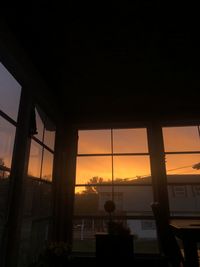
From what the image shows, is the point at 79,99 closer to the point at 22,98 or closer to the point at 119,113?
the point at 119,113

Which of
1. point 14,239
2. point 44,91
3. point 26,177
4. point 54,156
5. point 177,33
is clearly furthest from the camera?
point 54,156

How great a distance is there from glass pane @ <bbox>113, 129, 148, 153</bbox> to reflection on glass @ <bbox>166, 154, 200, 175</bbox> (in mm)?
445

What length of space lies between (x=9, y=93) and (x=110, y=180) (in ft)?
7.05

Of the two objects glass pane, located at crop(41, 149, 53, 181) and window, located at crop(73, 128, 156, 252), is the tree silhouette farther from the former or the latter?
glass pane, located at crop(41, 149, 53, 181)

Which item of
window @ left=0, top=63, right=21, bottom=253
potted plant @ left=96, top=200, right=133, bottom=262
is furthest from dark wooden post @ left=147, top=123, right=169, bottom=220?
window @ left=0, top=63, right=21, bottom=253

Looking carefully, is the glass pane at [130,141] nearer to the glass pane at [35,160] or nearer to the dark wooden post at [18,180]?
the glass pane at [35,160]

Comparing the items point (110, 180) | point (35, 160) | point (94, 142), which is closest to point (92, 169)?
point (110, 180)

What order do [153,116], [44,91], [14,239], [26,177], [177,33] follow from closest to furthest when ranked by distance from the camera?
1. [14,239]
2. [177,33]
3. [26,177]
4. [44,91]
5. [153,116]

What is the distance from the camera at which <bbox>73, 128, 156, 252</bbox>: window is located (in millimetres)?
3350

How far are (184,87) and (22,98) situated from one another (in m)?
2.21

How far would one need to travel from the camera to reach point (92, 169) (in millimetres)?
3670

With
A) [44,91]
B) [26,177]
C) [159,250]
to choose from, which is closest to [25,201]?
[26,177]

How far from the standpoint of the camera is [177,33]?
2098 mm

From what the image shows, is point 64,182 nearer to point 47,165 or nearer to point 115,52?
point 47,165
